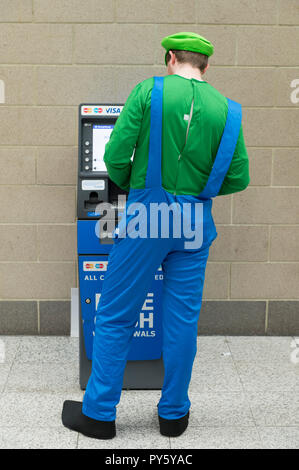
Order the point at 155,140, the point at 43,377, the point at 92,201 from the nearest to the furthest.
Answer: the point at 155,140, the point at 92,201, the point at 43,377

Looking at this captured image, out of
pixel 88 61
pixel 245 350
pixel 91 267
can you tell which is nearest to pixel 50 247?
pixel 91 267

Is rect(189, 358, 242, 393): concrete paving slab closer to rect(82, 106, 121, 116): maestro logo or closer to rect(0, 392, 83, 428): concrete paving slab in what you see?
rect(0, 392, 83, 428): concrete paving slab

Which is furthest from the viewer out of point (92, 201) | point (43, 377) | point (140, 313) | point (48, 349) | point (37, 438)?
point (48, 349)

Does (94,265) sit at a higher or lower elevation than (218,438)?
higher

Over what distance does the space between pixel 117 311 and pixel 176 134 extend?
75 centimetres

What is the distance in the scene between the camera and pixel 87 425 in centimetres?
242

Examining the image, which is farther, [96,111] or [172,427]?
[96,111]

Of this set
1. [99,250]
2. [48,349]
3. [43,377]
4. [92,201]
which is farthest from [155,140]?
[48,349]

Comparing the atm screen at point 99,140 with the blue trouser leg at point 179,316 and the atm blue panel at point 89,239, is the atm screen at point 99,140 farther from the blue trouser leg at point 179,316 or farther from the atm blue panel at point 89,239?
the blue trouser leg at point 179,316

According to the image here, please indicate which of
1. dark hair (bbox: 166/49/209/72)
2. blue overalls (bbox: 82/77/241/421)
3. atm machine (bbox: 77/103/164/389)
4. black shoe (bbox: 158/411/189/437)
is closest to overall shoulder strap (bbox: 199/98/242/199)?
blue overalls (bbox: 82/77/241/421)

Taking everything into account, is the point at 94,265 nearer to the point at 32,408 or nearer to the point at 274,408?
the point at 32,408

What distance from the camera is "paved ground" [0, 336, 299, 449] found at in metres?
2.39

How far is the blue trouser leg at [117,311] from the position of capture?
228 centimetres

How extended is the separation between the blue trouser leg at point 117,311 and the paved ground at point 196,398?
20 cm
